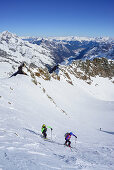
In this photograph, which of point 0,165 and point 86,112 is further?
point 86,112

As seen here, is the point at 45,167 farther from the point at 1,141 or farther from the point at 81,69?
the point at 81,69

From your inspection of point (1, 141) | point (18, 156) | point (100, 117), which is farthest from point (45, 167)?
point (100, 117)

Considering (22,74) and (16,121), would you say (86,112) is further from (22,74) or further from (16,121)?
(16,121)

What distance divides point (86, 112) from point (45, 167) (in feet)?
108

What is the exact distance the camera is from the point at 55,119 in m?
23.6

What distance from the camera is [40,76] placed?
1916 inches

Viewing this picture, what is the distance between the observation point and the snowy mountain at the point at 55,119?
8.57 metres

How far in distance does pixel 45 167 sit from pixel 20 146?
309cm

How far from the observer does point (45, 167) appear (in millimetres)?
7016

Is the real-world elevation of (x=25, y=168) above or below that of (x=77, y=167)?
above

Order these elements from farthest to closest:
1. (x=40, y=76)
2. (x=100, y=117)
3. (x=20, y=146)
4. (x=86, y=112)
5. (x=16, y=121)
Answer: (x=40, y=76) → (x=86, y=112) → (x=100, y=117) → (x=16, y=121) → (x=20, y=146)

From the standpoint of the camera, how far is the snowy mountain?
8.57m

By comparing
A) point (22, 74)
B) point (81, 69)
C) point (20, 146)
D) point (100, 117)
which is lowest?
point (100, 117)

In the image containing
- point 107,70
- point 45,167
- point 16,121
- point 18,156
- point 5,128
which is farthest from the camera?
point 107,70
